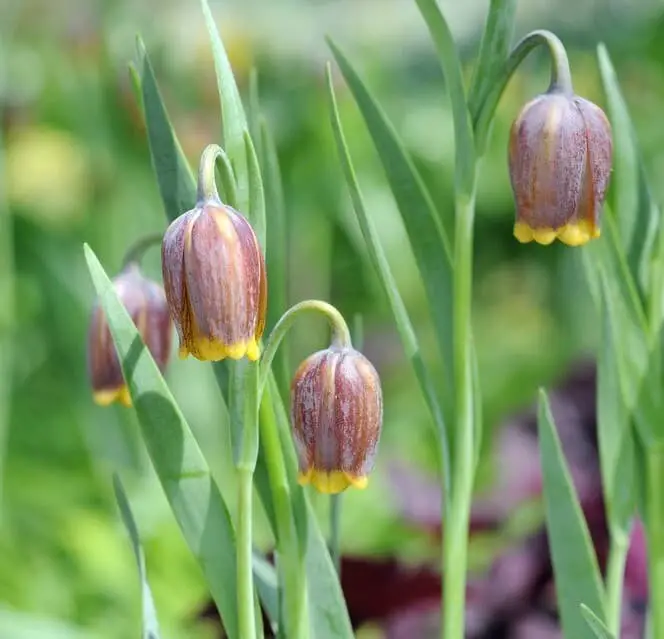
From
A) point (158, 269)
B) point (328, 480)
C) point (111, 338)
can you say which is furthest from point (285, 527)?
point (158, 269)

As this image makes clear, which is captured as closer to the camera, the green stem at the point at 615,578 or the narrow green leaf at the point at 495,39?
the narrow green leaf at the point at 495,39

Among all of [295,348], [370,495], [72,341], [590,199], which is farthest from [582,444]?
[590,199]

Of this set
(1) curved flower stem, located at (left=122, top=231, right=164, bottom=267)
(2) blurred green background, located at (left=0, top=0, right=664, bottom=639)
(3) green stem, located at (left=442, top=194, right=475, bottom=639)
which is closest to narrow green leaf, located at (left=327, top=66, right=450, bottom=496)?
(3) green stem, located at (left=442, top=194, right=475, bottom=639)

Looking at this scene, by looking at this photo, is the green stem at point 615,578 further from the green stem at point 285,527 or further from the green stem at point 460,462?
the green stem at point 285,527

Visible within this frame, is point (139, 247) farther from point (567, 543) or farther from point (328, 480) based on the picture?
point (567, 543)

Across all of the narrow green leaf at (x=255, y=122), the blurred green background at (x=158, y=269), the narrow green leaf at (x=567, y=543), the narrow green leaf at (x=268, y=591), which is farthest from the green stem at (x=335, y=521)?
the blurred green background at (x=158, y=269)

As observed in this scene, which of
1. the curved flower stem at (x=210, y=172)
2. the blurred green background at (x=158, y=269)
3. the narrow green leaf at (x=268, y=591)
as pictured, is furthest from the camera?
the blurred green background at (x=158, y=269)
